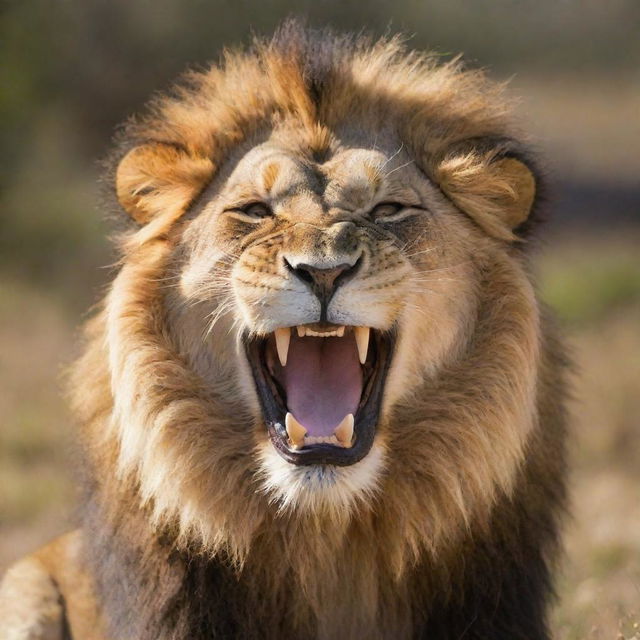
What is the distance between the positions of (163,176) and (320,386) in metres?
0.95

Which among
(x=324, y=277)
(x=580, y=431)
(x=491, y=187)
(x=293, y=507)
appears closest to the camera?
(x=324, y=277)

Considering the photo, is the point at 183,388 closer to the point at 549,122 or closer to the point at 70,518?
the point at 70,518

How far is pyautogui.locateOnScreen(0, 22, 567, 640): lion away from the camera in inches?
166

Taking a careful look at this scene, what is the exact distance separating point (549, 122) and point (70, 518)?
16594mm

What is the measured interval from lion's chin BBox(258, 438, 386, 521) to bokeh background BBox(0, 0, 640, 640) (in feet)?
11.0

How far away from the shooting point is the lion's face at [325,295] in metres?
4.01

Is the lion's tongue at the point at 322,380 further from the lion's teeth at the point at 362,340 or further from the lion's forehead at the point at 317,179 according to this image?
the lion's forehead at the point at 317,179

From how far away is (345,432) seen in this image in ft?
13.4

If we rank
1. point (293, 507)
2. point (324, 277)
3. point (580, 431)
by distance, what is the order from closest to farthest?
point (324, 277) → point (293, 507) → point (580, 431)

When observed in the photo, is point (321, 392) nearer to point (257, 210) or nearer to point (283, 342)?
point (283, 342)

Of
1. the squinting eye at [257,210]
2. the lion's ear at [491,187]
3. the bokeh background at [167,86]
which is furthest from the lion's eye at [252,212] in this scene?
the bokeh background at [167,86]

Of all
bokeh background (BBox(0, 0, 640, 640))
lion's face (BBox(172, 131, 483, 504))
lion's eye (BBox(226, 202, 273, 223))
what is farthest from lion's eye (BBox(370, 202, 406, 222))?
bokeh background (BBox(0, 0, 640, 640))

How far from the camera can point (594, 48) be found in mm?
21719

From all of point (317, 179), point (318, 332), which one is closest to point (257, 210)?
point (317, 179)
